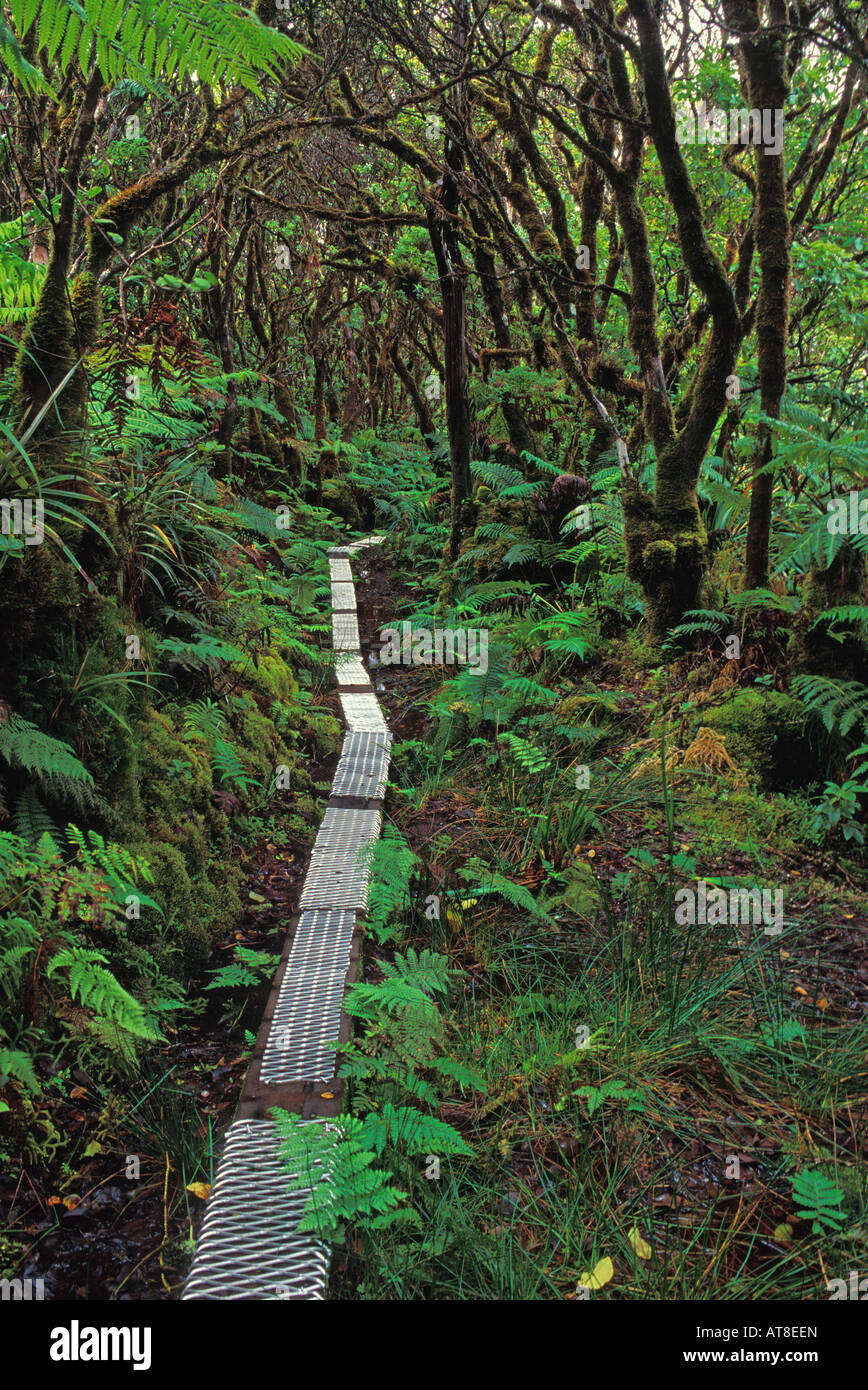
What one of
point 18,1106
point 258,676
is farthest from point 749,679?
point 18,1106

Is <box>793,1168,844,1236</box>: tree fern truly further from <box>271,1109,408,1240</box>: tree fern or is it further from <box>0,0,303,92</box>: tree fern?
<box>0,0,303,92</box>: tree fern

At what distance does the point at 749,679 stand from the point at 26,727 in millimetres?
3915

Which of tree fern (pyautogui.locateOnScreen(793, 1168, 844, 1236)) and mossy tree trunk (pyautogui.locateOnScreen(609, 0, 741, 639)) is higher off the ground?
mossy tree trunk (pyautogui.locateOnScreen(609, 0, 741, 639))

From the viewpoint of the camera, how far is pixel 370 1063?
2566 millimetres

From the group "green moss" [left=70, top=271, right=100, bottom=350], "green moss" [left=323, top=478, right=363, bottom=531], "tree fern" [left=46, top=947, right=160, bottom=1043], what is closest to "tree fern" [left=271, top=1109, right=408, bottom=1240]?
"tree fern" [left=46, top=947, right=160, bottom=1043]

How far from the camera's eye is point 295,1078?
2727 millimetres

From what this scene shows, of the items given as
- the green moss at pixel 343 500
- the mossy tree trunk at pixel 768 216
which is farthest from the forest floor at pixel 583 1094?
the green moss at pixel 343 500

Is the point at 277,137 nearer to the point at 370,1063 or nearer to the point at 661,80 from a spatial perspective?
the point at 661,80

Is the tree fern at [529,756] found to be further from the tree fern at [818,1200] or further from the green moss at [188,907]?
the tree fern at [818,1200]

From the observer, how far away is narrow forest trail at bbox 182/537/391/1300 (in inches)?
82.4

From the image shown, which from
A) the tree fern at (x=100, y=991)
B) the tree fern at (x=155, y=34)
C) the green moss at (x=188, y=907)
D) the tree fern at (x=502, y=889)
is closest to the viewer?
the tree fern at (x=100, y=991)

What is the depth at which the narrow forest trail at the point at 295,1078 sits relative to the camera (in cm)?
209

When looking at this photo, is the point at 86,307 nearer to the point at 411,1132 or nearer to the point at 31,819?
the point at 31,819

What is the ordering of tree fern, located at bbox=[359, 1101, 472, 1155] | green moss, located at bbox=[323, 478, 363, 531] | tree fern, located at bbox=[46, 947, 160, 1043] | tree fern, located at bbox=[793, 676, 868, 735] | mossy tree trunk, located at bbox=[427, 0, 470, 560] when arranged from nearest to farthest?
tree fern, located at bbox=[359, 1101, 472, 1155]
tree fern, located at bbox=[46, 947, 160, 1043]
tree fern, located at bbox=[793, 676, 868, 735]
mossy tree trunk, located at bbox=[427, 0, 470, 560]
green moss, located at bbox=[323, 478, 363, 531]
